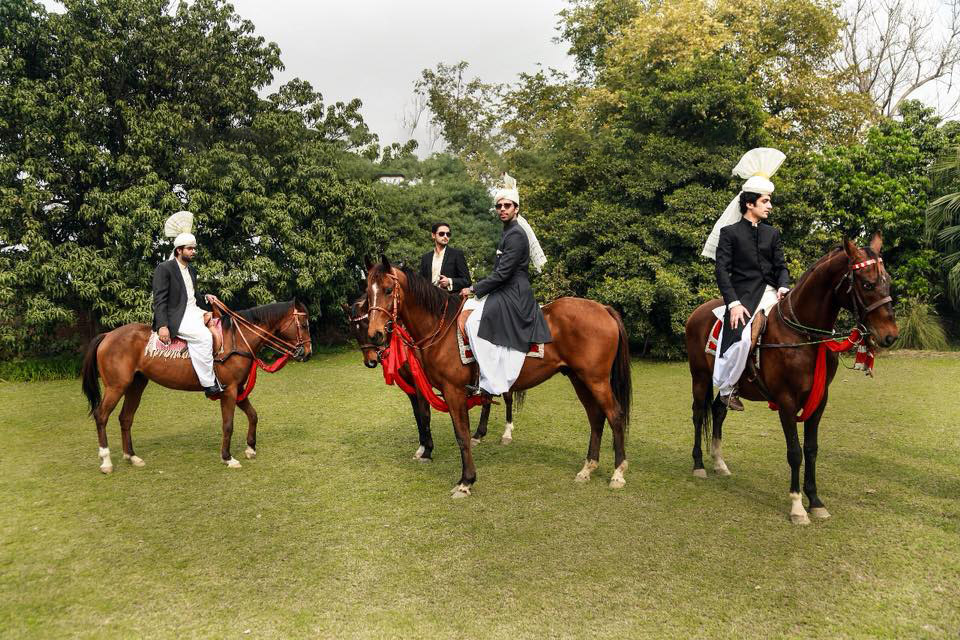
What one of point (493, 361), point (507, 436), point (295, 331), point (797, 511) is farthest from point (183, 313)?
point (797, 511)

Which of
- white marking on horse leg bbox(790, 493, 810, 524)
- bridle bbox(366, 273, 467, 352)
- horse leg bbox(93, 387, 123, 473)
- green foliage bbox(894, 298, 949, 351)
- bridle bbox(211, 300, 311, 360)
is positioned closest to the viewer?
white marking on horse leg bbox(790, 493, 810, 524)

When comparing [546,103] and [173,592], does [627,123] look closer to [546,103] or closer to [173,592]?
[546,103]

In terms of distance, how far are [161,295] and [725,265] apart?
5125mm

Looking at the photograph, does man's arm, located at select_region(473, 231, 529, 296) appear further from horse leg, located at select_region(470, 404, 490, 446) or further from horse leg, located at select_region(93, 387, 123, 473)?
horse leg, located at select_region(93, 387, 123, 473)

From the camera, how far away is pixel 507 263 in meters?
5.24

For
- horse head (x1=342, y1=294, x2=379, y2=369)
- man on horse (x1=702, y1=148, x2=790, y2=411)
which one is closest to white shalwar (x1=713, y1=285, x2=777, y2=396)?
man on horse (x1=702, y1=148, x2=790, y2=411)

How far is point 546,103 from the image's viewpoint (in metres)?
23.1

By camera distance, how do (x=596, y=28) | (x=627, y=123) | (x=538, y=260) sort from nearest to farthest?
(x=538, y=260)
(x=627, y=123)
(x=596, y=28)

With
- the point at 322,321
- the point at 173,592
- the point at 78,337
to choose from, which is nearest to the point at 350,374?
the point at 322,321

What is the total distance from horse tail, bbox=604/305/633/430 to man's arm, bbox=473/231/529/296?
3.18ft

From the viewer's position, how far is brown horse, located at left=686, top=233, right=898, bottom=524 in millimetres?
4031

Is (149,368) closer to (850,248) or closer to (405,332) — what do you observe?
(405,332)

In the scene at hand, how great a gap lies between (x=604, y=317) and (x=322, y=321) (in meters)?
12.8

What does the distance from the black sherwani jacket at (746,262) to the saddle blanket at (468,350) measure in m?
1.49
